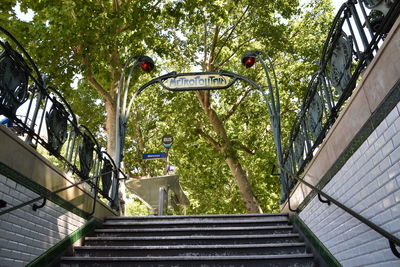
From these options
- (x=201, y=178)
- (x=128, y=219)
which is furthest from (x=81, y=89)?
(x=128, y=219)

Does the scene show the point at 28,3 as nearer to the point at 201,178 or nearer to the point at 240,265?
the point at 240,265

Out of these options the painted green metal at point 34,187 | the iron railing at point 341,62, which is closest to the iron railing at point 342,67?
the iron railing at point 341,62

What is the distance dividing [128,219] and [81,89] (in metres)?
10.5

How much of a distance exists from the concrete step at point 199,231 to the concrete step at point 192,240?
0.34m

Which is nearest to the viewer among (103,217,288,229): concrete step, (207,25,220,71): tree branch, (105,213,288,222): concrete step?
(103,217,288,229): concrete step

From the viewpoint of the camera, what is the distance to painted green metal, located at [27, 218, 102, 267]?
13.2 feet

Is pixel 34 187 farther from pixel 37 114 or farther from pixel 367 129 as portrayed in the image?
pixel 367 129

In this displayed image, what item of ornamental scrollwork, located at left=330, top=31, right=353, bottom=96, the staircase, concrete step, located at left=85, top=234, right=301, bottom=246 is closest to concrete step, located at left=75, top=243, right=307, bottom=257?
the staircase

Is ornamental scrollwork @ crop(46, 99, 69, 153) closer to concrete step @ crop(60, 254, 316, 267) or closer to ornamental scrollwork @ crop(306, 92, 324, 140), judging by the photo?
concrete step @ crop(60, 254, 316, 267)

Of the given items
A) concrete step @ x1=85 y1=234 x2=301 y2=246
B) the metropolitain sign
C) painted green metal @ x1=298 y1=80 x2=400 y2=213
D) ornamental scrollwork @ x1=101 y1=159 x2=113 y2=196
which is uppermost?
the metropolitain sign

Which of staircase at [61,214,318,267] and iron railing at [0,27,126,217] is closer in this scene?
iron railing at [0,27,126,217]

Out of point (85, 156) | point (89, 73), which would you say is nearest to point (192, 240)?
point (85, 156)

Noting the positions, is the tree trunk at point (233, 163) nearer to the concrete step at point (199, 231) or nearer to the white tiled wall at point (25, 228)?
the concrete step at point (199, 231)

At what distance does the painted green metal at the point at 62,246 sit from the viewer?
403 centimetres
